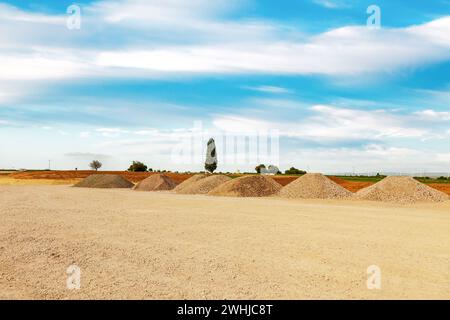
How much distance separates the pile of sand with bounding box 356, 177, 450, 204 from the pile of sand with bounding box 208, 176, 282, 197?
730cm

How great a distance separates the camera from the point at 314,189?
112ft

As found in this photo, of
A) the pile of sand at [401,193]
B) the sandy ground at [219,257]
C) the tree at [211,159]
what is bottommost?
the sandy ground at [219,257]

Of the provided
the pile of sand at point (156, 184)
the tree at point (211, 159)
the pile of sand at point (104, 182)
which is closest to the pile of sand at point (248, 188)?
the pile of sand at point (156, 184)

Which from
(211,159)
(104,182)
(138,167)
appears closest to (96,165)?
(138,167)

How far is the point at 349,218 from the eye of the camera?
65.4ft

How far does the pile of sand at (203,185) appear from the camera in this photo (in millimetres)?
39750

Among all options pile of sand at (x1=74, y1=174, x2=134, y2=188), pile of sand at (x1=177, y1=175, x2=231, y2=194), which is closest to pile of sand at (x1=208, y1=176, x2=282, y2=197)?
pile of sand at (x1=177, y1=175, x2=231, y2=194)

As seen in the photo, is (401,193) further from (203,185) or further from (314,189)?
(203,185)

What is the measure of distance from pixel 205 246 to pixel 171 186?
3540 cm

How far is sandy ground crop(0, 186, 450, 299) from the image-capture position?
8016 millimetres

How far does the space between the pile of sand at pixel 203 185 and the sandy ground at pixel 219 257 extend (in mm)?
21025

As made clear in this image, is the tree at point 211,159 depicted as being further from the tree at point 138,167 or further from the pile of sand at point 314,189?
the pile of sand at point 314,189

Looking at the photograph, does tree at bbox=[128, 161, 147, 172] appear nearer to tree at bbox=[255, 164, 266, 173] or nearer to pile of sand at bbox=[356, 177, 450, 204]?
tree at bbox=[255, 164, 266, 173]
